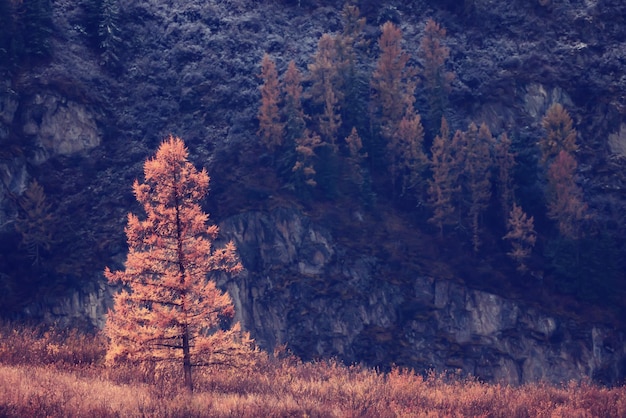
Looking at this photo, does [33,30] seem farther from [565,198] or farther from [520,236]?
[565,198]

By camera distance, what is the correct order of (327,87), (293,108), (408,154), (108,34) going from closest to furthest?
(293,108)
(108,34)
(408,154)
(327,87)

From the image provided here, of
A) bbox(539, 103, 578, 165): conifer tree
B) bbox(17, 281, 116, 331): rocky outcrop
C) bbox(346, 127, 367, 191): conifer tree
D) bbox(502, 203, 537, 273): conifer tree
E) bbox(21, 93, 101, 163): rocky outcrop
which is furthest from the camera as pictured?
bbox(539, 103, 578, 165): conifer tree

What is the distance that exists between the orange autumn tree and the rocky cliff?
21.3 meters

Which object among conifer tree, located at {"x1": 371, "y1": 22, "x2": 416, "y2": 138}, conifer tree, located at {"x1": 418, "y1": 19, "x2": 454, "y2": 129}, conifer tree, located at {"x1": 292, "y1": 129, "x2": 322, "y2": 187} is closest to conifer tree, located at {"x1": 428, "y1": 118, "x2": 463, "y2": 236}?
conifer tree, located at {"x1": 371, "y1": 22, "x2": 416, "y2": 138}

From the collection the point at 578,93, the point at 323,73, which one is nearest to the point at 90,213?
the point at 323,73

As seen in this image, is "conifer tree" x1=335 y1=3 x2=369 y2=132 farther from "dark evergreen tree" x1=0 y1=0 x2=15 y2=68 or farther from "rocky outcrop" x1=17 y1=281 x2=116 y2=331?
"dark evergreen tree" x1=0 y1=0 x2=15 y2=68

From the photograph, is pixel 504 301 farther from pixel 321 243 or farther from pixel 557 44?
pixel 557 44

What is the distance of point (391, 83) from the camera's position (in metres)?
49.0

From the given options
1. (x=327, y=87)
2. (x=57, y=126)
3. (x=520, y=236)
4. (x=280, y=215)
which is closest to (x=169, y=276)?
(x=280, y=215)

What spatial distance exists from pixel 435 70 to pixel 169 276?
127 feet

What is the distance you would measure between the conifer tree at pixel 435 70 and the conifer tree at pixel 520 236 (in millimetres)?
10609

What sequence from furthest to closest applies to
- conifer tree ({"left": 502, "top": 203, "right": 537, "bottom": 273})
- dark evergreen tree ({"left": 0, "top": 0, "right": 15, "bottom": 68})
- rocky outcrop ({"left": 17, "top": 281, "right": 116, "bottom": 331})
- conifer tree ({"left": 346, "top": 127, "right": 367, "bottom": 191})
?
conifer tree ({"left": 346, "top": 127, "right": 367, "bottom": 191}), conifer tree ({"left": 502, "top": 203, "right": 537, "bottom": 273}), dark evergreen tree ({"left": 0, "top": 0, "right": 15, "bottom": 68}), rocky outcrop ({"left": 17, "top": 281, "right": 116, "bottom": 331})

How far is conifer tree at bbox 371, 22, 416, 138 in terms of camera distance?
157 feet

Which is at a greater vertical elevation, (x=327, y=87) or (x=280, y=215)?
(x=327, y=87)
